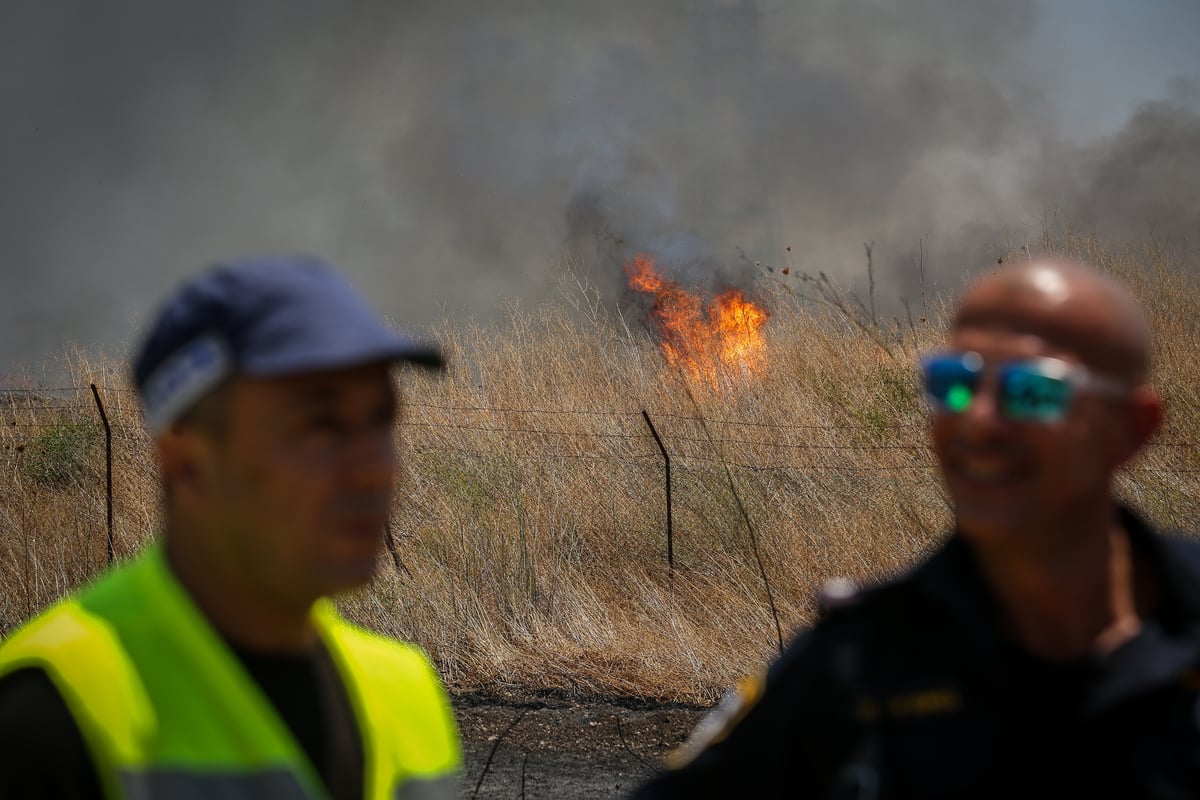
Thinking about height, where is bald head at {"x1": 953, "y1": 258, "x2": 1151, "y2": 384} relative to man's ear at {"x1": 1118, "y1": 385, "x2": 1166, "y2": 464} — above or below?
above

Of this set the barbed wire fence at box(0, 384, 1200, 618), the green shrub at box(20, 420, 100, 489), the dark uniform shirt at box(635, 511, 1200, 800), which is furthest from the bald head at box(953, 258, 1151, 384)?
the green shrub at box(20, 420, 100, 489)

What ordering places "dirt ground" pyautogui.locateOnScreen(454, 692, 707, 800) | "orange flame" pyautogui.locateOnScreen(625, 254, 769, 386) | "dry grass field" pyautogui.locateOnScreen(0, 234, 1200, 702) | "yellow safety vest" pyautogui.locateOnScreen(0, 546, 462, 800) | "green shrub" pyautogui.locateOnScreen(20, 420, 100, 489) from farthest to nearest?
1. "orange flame" pyautogui.locateOnScreen(625, 254, 769, 386)
2. "green shrub" pyautogui.locateOnScreen(20, 420, 100, 489)
3. "dry grass field" pyautogui.locateOnScreen(0, 234, 1200, 702)
4. "dirt ground" pyautogui.locateOnScreen(454, 692, 707, 800)
5. "yellow safety vest" pyautogui.locateOnScreen(0, 546, 462, 800)

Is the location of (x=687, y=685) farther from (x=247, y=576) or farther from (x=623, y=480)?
(x=247, y=576)

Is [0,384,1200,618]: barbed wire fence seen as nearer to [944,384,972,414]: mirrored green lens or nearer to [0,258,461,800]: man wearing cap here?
[944,384,972,414]: mirrored green lens

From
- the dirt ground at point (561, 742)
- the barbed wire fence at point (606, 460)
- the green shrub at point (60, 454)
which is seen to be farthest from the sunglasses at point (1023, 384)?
the green shrub at point (60, 454)

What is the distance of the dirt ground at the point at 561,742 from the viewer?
5.84m

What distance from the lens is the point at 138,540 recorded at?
8836mm

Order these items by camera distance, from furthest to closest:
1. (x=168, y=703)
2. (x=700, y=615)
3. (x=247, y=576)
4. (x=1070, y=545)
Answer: (x=700, y=615)
(x=1070, y=545)
(x=247, y=576)
(x=168, y=703)

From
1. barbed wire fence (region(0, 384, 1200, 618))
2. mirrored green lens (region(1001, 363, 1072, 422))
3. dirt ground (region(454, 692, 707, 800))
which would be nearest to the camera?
mirrored green lens (region(1001, 363, 1072, 422))

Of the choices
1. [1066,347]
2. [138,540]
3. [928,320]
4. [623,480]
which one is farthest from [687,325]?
[1066,347]

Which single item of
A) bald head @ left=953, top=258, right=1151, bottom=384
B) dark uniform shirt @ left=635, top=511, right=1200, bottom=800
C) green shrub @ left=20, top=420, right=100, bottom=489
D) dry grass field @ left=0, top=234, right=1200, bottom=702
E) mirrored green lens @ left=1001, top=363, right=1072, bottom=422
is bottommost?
dry grass field @ left=0, top=234, right=1200, bottom=702

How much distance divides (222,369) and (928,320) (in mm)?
9852

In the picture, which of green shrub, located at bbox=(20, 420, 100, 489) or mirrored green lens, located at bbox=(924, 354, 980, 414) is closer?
mirrored green lens, located at bbox=(924, 354, 980, 414)

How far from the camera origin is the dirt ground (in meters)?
5.84
